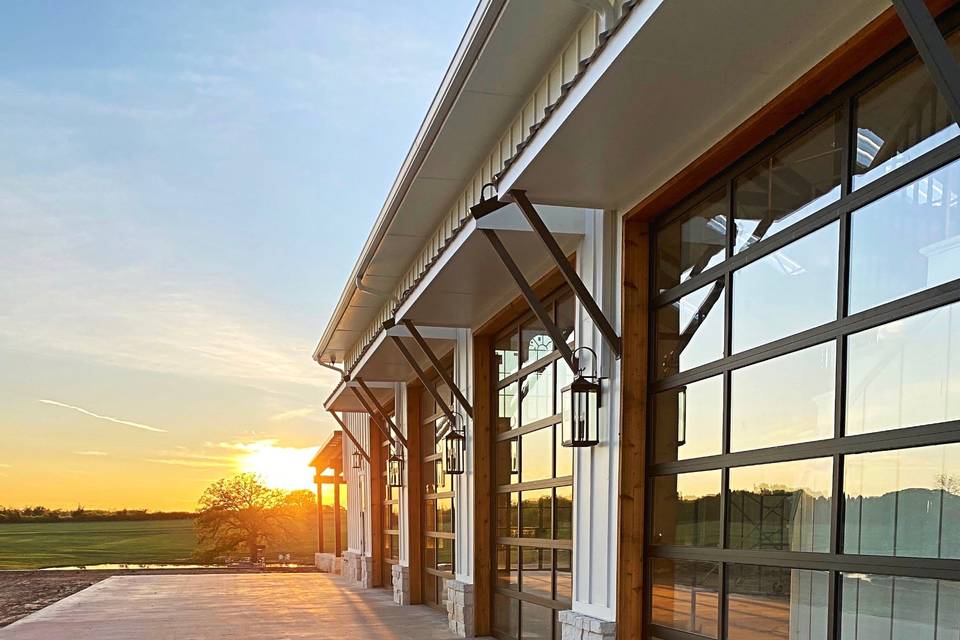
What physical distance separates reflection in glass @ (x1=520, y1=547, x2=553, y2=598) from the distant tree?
2570 centimetres

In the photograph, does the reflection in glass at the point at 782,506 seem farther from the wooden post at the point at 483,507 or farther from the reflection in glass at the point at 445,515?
the reflection in glass at the point at 445,515

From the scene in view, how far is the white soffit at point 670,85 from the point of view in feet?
11.3

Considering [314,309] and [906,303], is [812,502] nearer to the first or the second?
[906,303]

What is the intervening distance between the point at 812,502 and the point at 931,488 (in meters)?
0.75

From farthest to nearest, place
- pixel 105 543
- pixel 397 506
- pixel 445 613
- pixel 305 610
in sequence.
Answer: pixel 105 543, pixel 397 506, pixel 305 610, pixel 445 613

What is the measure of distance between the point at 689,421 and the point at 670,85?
6.37 ft

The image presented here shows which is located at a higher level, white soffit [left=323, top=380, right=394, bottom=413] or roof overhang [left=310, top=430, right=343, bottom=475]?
white soffit [left=323, top=380, right=394, bottom=413]

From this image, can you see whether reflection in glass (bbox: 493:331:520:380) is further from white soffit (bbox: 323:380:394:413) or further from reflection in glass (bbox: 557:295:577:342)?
white soffit (bbox: 323:380:394:413)

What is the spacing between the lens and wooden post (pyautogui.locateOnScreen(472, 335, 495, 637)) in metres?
9.39

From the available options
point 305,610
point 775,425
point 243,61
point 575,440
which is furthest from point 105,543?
point 775,425

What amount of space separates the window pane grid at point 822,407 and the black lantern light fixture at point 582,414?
21.0 inches

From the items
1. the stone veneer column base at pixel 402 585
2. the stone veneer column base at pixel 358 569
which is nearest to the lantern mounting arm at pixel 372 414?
the stone veneer column base at pixel 402 585

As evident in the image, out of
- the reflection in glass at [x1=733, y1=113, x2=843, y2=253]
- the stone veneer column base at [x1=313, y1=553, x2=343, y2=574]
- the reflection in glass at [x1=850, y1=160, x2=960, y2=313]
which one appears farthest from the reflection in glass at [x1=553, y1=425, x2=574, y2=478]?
the stone veneer column base at [x1=313, y1=553, x2=343, y2=574]

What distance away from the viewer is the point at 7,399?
26938 millimetres
